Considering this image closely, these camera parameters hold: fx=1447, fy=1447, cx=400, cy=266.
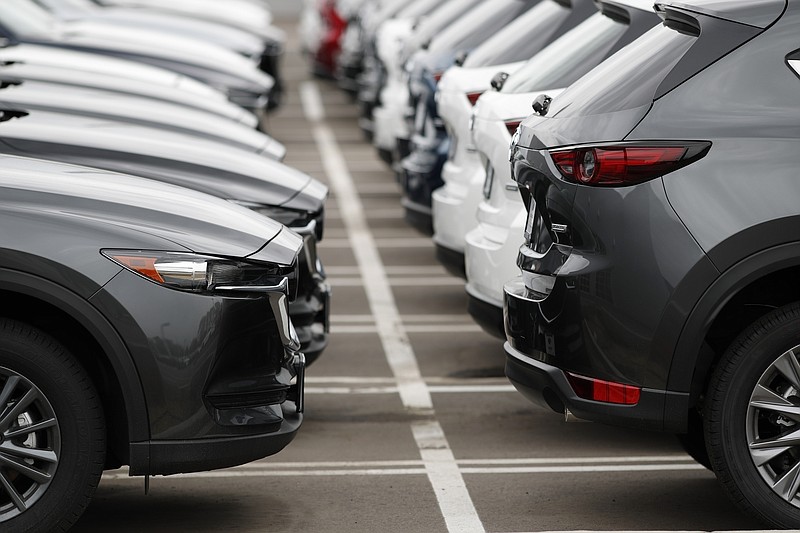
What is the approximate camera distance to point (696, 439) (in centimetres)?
551

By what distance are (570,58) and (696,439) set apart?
2272 millimetres

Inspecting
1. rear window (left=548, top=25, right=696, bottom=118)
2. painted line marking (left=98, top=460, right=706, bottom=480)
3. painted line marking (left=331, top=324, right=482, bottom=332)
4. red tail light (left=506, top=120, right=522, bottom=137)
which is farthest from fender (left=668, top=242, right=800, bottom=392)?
painted line marking (left=331, top=324, right=482, bottom=332)

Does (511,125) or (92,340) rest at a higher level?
(511,125)

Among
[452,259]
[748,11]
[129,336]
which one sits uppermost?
[748,11]

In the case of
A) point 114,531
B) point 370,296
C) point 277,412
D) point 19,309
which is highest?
point 19,309

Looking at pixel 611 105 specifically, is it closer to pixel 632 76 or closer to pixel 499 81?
pixel 632 76

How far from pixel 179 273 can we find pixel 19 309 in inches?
22.7

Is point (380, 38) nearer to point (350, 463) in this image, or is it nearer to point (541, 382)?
point (350, 463)

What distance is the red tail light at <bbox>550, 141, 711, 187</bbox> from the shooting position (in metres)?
4.96

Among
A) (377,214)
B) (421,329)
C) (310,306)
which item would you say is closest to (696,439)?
(310,306)

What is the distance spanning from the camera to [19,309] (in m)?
4.89

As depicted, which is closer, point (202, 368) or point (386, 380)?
point (202, 368)

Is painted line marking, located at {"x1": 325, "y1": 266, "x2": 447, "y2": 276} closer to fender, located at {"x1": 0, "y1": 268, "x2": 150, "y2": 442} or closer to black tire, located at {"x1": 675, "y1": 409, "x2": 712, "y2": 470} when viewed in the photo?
black tire, located at {"x1": 675, "y1": 409, "x2": 712, "y2": 470}

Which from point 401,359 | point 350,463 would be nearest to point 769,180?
point 350,463
